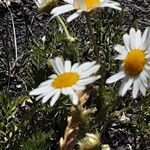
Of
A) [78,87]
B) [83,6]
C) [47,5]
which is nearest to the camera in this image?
[78,87]

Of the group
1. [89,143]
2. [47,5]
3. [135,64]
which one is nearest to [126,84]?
[135,64]

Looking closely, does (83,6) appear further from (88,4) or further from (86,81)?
(86,81)

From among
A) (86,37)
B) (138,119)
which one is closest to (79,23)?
(86,37)

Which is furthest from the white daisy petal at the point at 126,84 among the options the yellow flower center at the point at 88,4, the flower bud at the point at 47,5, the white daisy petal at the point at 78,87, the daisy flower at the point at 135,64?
the flower bud at the point at 47,5

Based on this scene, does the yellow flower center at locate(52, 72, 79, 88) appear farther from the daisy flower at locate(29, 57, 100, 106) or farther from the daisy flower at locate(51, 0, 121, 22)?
the daisy flower at locate(51, 0, 121, 22)

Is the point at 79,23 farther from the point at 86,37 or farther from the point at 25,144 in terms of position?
the point at 25,144

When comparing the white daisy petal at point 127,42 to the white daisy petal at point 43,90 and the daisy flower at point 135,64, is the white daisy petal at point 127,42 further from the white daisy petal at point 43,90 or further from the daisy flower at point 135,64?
the white daisy petal at point 43,90

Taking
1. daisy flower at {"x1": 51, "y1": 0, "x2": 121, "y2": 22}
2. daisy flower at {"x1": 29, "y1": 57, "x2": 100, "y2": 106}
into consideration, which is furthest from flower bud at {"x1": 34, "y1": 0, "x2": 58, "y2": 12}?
daisy flower at {"x1": 29, "y1": 57, "x2": 100, "y2": 106}
